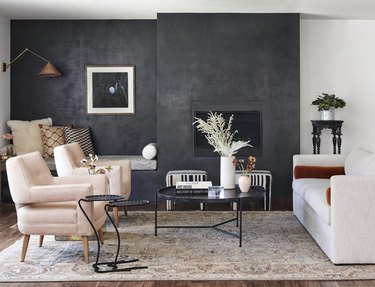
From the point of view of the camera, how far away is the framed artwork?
27.4 feet

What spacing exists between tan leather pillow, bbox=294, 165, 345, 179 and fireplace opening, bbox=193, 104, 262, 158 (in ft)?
5.25

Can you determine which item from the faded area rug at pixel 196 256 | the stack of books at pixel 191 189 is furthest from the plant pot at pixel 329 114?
the stack of books at pixel 191 189

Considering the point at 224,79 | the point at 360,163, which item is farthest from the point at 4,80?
the point at 360,163

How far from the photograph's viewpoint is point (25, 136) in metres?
8.02

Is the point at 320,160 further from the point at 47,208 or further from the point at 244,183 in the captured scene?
the point at 47,208

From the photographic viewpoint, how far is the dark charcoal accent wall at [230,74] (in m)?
7.69

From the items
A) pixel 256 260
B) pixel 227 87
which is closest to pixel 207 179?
pixel 227 87

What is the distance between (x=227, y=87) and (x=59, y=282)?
4.40 meters

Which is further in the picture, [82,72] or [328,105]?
[82,72]

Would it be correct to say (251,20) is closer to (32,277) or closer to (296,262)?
(296,262)

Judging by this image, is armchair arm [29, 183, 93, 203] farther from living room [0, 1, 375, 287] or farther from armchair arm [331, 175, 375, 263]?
living room [0, 1, 375, 287]

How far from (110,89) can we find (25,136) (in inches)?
55.4

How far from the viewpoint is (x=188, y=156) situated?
7.80m

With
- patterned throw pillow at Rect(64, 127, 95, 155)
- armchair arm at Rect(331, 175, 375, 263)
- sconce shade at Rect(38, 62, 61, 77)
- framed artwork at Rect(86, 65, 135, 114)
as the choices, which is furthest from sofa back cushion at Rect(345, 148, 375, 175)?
sconce shade at Rect(38, 62, 61, 77)
